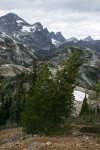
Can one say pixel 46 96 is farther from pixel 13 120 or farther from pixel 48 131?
pixel 13 120

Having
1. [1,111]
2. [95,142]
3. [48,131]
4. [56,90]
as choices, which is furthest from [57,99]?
[1,111]

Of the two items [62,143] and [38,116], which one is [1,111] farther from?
[62,143]

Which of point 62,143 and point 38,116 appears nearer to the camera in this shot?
point 62,143

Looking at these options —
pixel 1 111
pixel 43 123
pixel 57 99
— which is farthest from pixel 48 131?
pixel 1 111

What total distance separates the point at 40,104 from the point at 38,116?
1.91 meters

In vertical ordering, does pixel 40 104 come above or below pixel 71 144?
above

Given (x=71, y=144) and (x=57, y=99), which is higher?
(x=57, y=99)

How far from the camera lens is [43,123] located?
53531 millimetres

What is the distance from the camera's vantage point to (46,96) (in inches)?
2090

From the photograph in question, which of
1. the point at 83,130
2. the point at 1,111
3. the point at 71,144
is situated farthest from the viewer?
the point at 1,111

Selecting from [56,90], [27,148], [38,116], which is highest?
[56,90]

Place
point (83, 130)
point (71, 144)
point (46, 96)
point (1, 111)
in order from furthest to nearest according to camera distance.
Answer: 1. point (1, 111)
2. point (83, 130)
3. point (46, 96)
4. point (71, 144)

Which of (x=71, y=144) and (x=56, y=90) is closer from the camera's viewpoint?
(x=71, y=144)

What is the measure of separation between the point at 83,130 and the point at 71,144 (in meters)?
21.4
